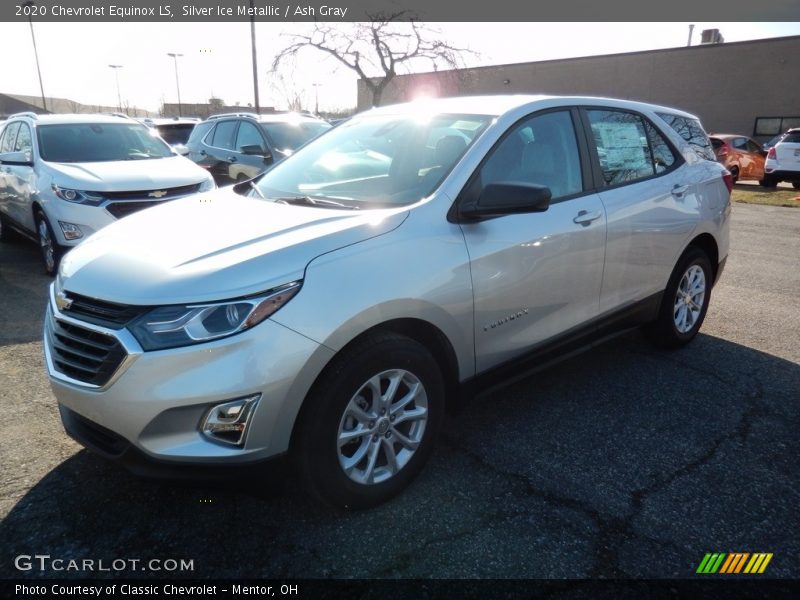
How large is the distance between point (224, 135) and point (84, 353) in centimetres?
851

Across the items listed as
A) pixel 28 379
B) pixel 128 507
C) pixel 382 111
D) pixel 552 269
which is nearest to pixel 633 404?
pixel 552 269

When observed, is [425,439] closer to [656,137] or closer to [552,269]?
[552,269]

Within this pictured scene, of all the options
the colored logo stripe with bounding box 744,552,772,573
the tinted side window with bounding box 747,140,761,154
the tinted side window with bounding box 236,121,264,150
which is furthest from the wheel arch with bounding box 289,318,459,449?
the tinted side window with bounding box 747,140,761,154

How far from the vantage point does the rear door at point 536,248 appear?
2.86 meters

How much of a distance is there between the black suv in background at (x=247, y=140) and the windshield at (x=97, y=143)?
4.58ft

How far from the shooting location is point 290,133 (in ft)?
30.8

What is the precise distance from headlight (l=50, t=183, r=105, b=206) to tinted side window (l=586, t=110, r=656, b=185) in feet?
16.2

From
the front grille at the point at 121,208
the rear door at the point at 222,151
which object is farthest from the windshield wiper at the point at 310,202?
the rear door at the point at 222,151

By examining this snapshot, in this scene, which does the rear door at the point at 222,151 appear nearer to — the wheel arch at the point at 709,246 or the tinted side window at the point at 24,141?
the tinted side window at the point at 24,141

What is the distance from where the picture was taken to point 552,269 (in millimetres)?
3160

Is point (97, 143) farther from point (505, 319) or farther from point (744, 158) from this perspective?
point (744, 158)

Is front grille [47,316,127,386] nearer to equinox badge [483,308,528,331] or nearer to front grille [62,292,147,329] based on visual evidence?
front grille [62,292,147,329]

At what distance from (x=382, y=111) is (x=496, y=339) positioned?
179 cm

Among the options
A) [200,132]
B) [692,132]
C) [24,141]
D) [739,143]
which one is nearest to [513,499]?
[692,132]
